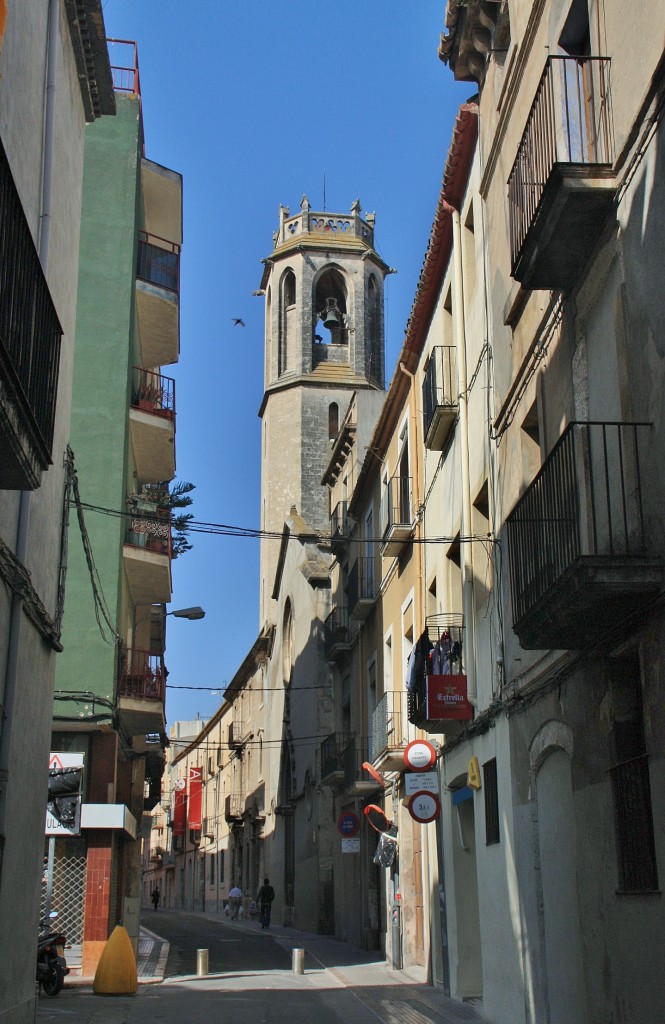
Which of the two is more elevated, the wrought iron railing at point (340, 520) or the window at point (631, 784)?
the wrought iron railing at point (340, 520)

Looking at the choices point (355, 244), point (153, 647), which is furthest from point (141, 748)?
point (355, 244)

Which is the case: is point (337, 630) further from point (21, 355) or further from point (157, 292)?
point (21, 355)

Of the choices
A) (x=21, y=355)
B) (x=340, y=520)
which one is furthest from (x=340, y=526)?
(x=21, y=355)

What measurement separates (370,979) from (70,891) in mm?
4946

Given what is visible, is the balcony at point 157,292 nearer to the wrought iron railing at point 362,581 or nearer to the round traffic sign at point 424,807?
the wrought iron railing at point 362,581

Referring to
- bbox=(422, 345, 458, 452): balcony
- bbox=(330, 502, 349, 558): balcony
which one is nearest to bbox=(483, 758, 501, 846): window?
bbox=(422, 345, 458, 452): balcony

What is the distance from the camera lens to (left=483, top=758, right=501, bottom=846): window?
13766 millimetres

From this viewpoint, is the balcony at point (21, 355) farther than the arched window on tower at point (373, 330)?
No

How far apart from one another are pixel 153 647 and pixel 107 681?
14.1 metres

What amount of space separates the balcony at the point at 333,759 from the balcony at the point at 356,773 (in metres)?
0.17

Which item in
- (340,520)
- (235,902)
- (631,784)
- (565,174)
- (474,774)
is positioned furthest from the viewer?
(235,902)

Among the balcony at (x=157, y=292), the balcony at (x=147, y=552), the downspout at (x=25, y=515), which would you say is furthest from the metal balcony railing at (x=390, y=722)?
the downspout at (x=25, y=515)

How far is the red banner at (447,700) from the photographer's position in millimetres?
14898

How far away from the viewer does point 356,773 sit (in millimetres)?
27047
